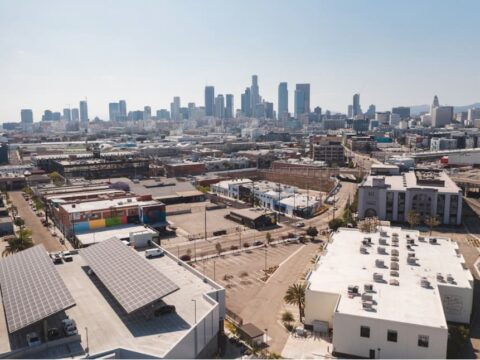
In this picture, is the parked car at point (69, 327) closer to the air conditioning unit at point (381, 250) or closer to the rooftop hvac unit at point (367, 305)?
the rooftop hvac unit at point (367, 305)

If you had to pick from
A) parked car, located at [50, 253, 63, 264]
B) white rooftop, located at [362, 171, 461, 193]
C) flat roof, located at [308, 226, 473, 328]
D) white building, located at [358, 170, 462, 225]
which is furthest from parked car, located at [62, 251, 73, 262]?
white rooftop, located at [362, 171, 461, 193]

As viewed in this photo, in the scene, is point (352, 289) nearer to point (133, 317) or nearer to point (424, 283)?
point (424, 283)

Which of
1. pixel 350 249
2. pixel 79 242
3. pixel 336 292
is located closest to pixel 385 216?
pixel 350 249

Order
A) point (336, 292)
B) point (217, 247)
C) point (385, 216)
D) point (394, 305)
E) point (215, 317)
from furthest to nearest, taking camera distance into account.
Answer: point (385, 216) → point (217, 247) → point (336, 292) → point (394, 305) → point (215, 317)

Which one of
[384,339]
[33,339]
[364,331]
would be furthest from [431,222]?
[33,339]

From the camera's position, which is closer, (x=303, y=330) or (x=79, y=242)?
(x=303, y=330)

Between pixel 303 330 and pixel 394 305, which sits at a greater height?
pixel 394 305

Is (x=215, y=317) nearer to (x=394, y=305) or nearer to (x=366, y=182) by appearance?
(x=394, y=305)
